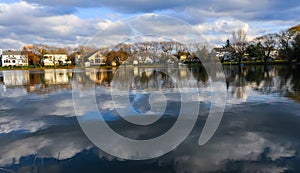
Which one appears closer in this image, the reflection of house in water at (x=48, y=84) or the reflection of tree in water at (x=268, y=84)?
the reflection of tree in water at (x=268, y=84)

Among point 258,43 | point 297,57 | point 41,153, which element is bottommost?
point 41,153

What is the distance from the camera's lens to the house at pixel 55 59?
84.0 meters

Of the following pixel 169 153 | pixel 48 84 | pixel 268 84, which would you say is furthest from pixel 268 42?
pixel 169 153

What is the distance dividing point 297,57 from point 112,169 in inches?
2256

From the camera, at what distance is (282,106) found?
348 inches

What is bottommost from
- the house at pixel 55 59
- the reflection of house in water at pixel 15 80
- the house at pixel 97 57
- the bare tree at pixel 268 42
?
the reflection of house in water at pixel 15 80

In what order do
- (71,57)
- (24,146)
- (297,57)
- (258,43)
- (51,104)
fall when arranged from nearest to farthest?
(24,146)
(51,104)
(297,57)
(258,43)
(71,57)

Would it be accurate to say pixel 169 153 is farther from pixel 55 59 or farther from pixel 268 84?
pixel 55 59

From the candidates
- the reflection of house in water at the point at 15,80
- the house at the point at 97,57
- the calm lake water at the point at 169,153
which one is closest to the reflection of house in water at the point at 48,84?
the reflection of house in water at the point at 15,80

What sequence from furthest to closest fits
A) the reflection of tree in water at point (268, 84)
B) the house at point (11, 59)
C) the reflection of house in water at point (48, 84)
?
the house at point (11, 59)
the reflection of house in water at point (48, 84)
the reflection of tree in water at point (268, 84)

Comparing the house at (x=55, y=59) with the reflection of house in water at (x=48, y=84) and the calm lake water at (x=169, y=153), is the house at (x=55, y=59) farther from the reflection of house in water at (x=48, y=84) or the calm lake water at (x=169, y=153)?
the calm lake water at (x=169, y=153)

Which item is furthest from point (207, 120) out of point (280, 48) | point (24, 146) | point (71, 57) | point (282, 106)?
point (71, 57)

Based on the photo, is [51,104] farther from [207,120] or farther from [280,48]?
[280,48]

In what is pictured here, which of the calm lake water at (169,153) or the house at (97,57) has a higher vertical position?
the house at (97,57)
